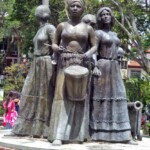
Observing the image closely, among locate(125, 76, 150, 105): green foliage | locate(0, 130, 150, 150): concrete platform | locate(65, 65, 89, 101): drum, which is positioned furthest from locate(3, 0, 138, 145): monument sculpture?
locate(125, 76, 150, 105): green foliage

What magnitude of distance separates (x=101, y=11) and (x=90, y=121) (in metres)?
1.89

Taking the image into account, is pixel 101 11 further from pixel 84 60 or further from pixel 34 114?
pixel 34 114

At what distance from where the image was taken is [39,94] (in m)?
8.35

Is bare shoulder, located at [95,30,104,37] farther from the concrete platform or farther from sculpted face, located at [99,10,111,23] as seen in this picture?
the concrete platform

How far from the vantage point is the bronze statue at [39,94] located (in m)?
8.28

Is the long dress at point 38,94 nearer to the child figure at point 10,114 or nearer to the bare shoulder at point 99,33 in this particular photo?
the bare shoulder at point 99,33

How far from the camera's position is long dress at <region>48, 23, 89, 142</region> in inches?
301

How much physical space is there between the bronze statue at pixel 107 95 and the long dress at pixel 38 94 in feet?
2.58

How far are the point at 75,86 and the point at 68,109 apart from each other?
451 millimetres

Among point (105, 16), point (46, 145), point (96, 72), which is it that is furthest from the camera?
point (105, 16)

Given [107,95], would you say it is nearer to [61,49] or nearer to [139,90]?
[61,49]

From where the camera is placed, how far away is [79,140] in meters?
7.65

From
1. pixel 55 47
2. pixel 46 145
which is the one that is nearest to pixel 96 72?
pixel 55 47

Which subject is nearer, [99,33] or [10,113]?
[99,33]
